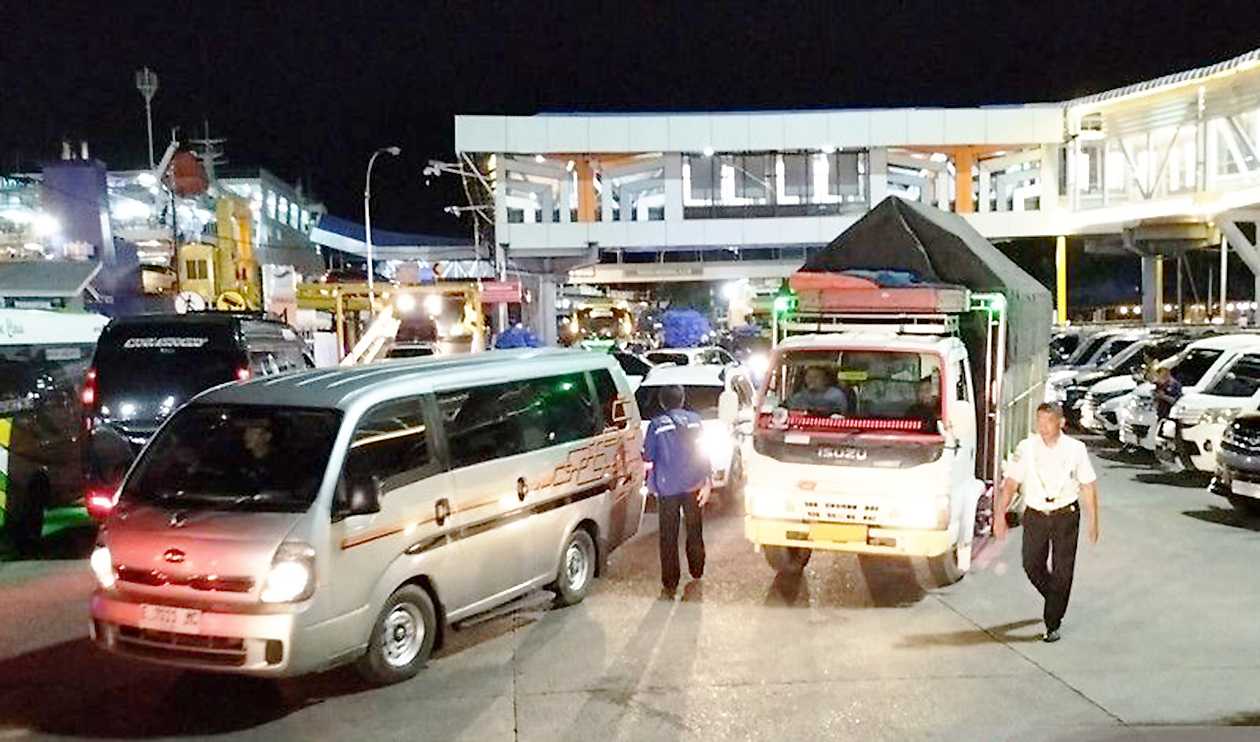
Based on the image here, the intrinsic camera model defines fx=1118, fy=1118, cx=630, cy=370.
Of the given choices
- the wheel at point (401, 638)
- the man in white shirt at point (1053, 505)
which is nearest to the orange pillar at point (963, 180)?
the man in white shirt at point (1053, 505)

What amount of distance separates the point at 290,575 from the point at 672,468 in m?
3.80

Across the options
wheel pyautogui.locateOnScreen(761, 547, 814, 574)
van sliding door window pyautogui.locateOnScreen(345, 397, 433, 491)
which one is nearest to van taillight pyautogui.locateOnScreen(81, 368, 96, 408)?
van sliding door window pyautogui.locateOnScreen(345, 397, 433, 491)

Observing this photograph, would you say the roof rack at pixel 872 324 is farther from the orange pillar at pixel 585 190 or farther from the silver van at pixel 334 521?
the orange pillar at pixel 585 190

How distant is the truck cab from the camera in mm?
8445

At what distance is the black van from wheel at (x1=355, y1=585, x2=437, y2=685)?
4.74 m

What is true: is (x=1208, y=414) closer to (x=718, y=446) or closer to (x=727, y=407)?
(x=718, y=446)

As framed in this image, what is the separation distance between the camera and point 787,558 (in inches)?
382

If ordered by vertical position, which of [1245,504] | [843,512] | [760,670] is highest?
[843,512]

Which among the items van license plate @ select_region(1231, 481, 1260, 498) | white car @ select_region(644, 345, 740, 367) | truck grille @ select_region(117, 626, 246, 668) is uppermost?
white car @ select_region(644, 345, 740, 367)

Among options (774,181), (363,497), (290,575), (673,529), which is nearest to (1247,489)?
(673,529)

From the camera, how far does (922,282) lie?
10.1m

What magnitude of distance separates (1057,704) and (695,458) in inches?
143

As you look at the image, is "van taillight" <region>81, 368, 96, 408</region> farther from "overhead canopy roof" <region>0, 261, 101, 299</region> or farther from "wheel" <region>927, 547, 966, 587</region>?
"overhead canopy roof" <region>0, 261, 101, 299</region>

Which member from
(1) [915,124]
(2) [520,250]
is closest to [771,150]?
(1) [915,124]
